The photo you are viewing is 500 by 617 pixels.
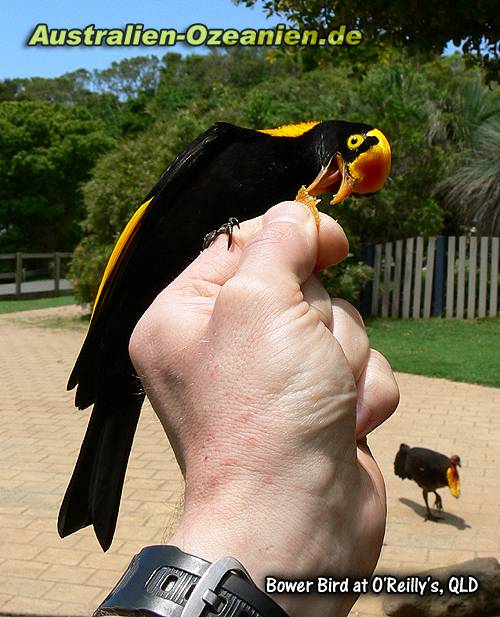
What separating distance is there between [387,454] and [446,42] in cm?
275

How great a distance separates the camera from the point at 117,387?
2078 mm

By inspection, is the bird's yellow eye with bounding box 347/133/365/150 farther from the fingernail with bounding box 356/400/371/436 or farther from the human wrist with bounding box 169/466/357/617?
the human wrist with bounding box 169/466/357/617

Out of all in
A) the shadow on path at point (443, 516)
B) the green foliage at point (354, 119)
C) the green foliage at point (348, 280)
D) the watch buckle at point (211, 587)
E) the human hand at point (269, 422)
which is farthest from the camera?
the green foliage at point (354, 119)

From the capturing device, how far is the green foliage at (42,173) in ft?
85.0

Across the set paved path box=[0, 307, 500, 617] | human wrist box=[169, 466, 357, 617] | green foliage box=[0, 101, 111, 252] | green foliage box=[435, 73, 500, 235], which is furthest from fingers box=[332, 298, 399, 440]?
green foliage box=[0, 101, 111, 252]

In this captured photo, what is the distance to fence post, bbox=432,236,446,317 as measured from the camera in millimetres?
12250

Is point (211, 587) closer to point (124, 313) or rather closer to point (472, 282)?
point (124, 313)

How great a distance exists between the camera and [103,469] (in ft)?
6.16

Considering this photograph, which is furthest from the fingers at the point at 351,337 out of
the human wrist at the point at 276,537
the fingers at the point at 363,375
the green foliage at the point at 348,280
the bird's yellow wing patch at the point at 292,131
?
the green foliage at the point at 348,280

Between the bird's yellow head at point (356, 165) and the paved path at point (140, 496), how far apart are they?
1084 millimetres

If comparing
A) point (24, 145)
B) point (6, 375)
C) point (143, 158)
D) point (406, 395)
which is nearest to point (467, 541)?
point (406, 395)

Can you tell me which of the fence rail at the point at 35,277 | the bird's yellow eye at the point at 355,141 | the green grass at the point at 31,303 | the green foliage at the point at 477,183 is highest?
the green foliage at the point at 477,183

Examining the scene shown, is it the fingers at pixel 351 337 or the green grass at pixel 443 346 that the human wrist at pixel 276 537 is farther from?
the green grass at pixel 443 346

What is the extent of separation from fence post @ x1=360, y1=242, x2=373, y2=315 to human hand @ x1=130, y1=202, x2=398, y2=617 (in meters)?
11.4
